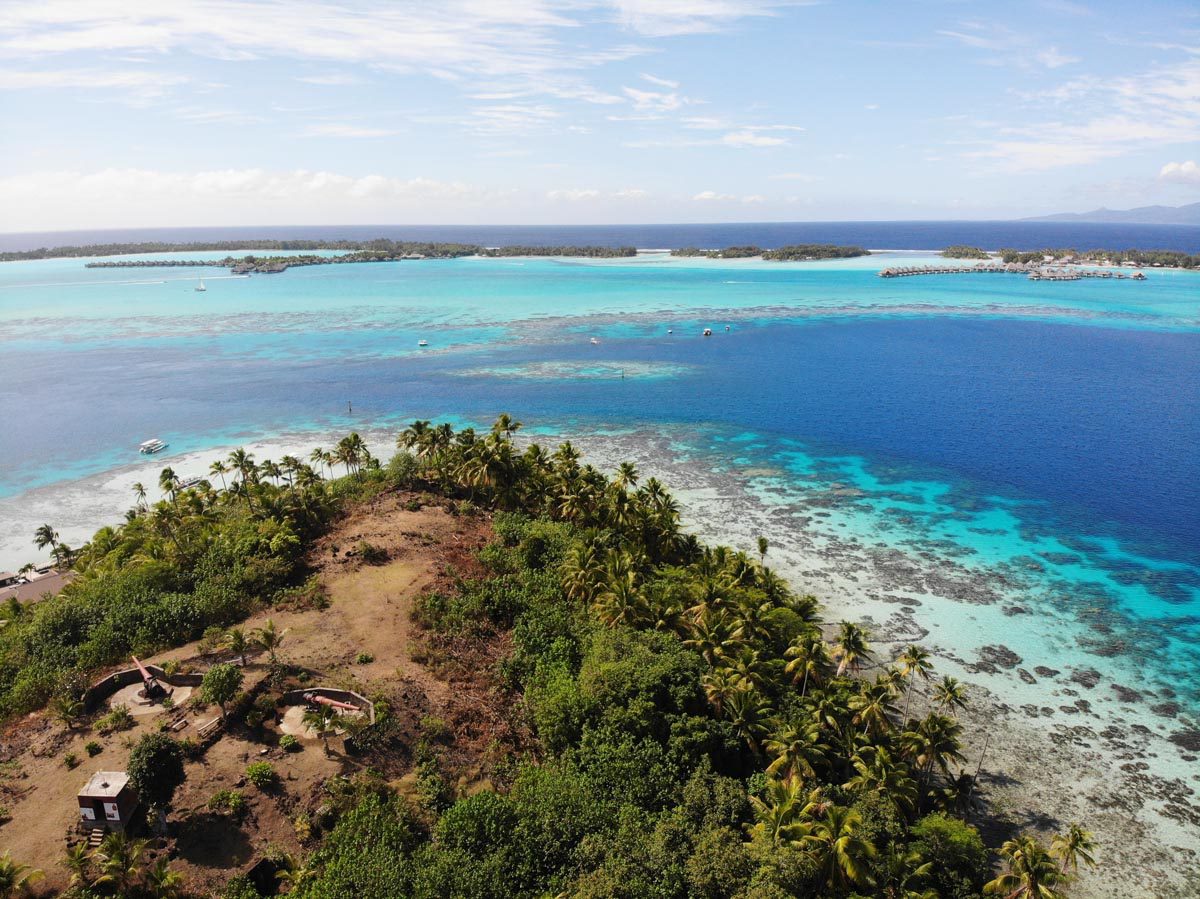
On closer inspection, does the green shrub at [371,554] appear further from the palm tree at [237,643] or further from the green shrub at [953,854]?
the green shrub at [953,854]

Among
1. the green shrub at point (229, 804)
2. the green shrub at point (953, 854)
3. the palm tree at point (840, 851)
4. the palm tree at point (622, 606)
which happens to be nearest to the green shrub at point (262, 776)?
the green shrub at point (229, 804)

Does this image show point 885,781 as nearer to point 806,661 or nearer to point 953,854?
point 953,854

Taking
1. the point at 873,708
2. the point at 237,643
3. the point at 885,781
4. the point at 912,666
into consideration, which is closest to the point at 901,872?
the point at 885,781

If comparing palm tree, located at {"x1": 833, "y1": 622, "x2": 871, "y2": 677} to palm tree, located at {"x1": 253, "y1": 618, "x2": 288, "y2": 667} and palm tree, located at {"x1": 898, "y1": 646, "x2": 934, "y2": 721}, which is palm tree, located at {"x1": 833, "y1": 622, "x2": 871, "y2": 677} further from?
palm tree, located at {"x1": 253, "y1": 618, "x2": 288, "y2": 667}

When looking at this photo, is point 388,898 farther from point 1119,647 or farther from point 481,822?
point 1119,647

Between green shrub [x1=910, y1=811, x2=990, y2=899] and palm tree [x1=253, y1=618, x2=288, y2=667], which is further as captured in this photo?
palm tree [x1=253, y1=618, x2=288, y2=667]

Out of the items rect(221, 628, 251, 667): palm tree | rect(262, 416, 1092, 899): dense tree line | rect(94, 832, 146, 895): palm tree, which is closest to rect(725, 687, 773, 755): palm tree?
rect(262, 416, 1092, 899): dense tree line
